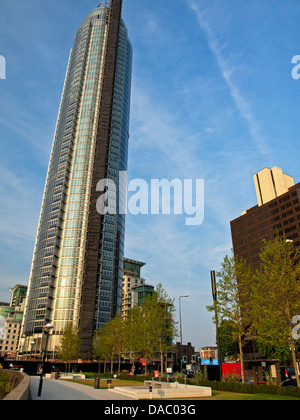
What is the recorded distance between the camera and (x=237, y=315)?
32656mm

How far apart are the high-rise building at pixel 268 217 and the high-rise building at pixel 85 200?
6402 cm

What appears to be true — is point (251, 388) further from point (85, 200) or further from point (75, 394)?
point (85, 200)

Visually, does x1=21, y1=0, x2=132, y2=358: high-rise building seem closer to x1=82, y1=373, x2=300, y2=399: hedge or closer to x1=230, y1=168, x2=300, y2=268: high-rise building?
x1=230, y1=168, x2=300, y2=268: high-rise building

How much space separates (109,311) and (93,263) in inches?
713

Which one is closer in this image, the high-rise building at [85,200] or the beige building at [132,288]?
the high-rise building at [85,200]

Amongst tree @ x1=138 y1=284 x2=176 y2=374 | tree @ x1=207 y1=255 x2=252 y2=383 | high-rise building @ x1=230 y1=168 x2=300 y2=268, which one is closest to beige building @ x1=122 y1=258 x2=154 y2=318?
high-rise building @ x1=230 y1=168 x2=300 y2=268

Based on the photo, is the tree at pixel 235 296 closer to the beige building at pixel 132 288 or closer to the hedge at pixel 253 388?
the hedge at pixel 253 388

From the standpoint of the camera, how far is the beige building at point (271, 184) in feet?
509

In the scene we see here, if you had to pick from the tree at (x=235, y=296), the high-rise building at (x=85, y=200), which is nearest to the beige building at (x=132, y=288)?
the high-rise building at (x=85, y=200)

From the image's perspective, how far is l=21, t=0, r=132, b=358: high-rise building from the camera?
362 feet

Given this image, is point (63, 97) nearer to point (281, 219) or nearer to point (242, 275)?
Result: point (281, 219)

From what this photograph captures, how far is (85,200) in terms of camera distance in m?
122

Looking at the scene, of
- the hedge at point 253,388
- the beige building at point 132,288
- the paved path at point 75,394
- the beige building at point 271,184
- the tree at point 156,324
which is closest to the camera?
the paved path at point 75,394
